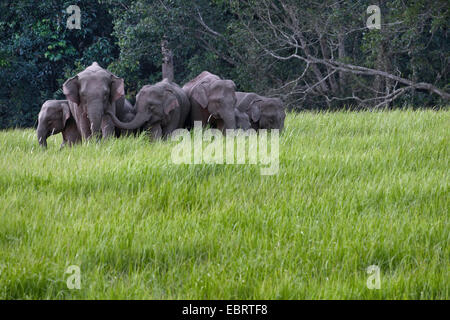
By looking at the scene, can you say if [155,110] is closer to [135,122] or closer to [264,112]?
[135,122]

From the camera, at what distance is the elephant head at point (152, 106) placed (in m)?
8.11

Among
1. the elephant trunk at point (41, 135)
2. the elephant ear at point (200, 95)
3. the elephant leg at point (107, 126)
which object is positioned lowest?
A: the elephant trunk at point (41, 135)

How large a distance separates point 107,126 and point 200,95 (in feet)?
4.55

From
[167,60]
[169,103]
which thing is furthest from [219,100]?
[167,60]

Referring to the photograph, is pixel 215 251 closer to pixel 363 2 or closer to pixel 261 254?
Result: pixel 261 254

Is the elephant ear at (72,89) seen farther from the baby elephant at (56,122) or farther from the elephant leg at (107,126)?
the baby elephant at (56,122)

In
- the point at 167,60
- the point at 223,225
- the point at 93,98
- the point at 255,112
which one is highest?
the point at 167,60

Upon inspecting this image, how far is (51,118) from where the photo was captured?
8438 mm

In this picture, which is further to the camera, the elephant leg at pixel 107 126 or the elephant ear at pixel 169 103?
the elephant ear at pixel 169 103

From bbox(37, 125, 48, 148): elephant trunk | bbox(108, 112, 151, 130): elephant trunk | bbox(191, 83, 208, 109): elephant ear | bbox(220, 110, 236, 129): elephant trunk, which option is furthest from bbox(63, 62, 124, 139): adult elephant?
bbox(220, 110, 236, 129): elephant trunk

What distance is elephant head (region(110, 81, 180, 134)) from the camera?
8.11m

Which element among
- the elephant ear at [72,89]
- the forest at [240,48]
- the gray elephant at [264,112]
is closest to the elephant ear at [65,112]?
the elephant ear at [72,89]

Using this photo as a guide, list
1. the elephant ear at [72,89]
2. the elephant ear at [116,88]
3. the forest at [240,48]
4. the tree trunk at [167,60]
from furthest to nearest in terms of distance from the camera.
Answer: the tree trunk at [167,60], the forest at [240,48], the elephant ear at [116,88], the elephant ear at [72,89]

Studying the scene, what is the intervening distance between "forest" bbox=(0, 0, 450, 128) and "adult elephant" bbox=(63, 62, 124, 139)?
8711 mm
